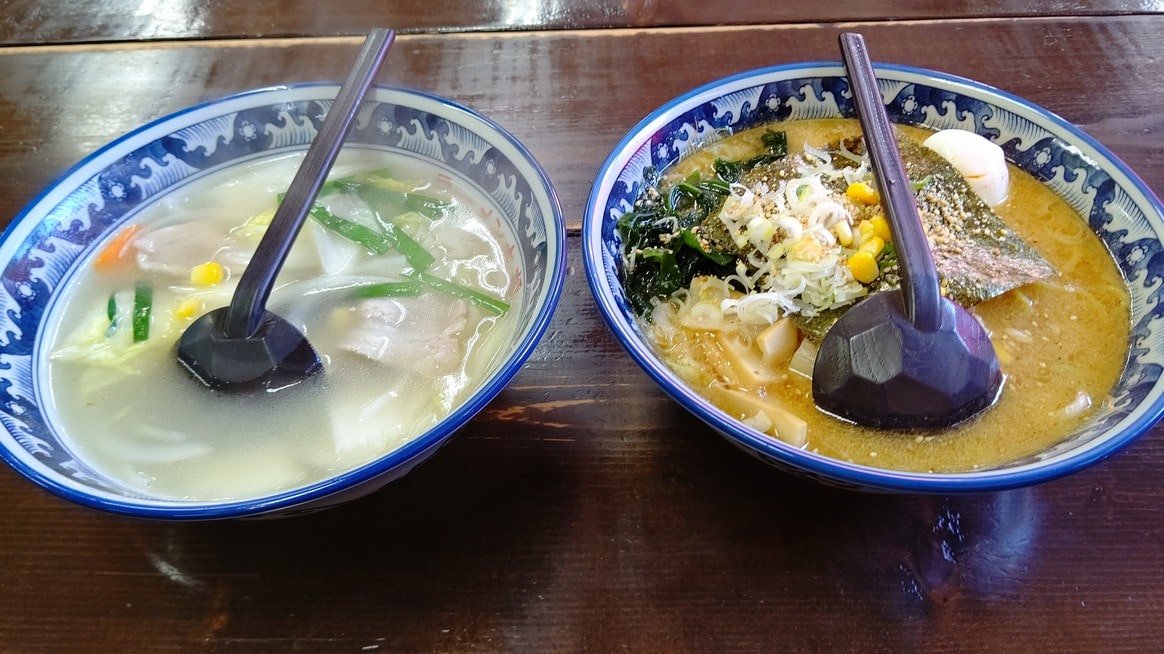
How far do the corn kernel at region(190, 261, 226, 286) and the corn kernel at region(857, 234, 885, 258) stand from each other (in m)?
1.16

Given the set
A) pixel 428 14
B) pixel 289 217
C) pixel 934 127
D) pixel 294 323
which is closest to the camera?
pixel 289 217

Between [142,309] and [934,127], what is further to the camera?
[934,127]

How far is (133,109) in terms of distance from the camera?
1939mm

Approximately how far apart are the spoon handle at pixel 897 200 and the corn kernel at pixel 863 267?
0.23 feet

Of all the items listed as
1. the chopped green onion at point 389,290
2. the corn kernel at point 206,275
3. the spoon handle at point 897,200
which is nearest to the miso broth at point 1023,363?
the spoon handle at point 897,200

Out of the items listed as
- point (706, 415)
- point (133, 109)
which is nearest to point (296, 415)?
point (706, 415)

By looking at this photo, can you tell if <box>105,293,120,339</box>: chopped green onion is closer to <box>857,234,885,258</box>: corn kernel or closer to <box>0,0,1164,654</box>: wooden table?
<box>0,0,1164,654</box>: wooden table

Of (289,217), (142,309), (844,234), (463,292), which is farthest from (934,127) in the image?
(142,309)

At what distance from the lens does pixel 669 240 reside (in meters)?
1.34

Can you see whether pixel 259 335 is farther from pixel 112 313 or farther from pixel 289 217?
pixel 112 313

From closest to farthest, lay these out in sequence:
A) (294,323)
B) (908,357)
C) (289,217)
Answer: (908,357), (289,217), (294,323)

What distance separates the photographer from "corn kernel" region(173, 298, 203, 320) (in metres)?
1.29

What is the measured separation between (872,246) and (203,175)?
130 cm

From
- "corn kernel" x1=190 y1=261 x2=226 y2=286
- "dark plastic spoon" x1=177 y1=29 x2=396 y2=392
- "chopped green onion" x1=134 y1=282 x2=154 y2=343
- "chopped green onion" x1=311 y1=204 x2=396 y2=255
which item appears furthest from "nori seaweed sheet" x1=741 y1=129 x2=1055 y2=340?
"chopped green onion" x1=134 y1=282 x2=154 y2=343
